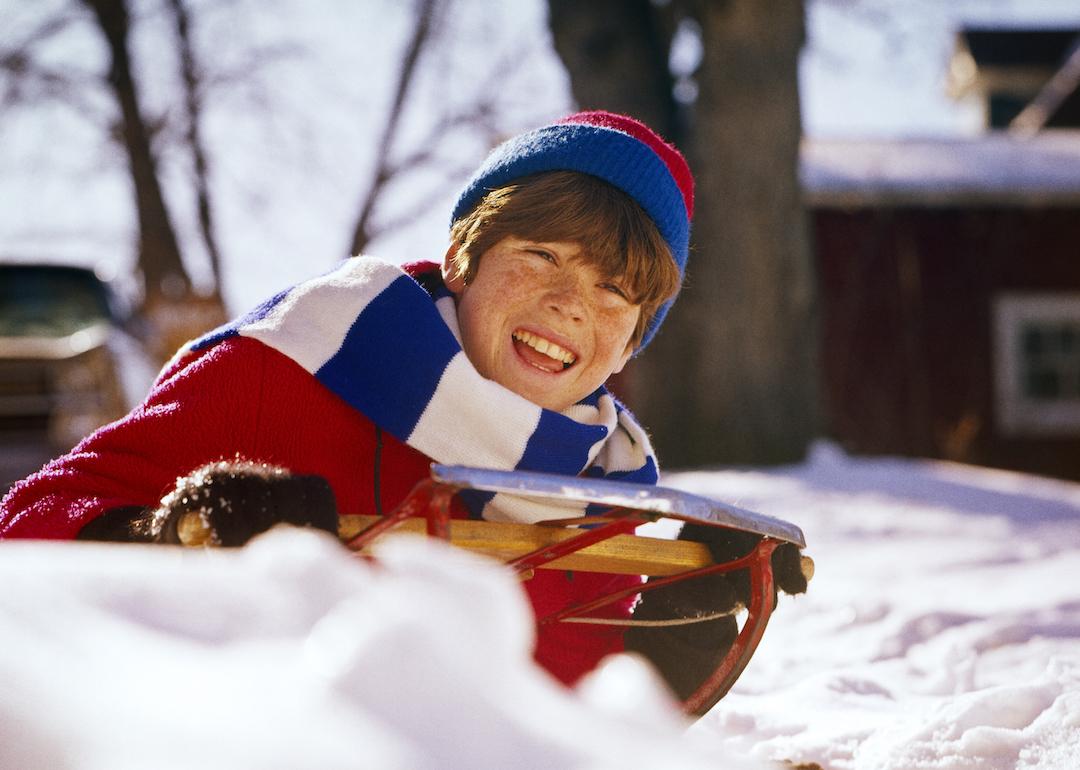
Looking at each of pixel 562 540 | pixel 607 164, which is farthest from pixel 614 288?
pixel 562 540

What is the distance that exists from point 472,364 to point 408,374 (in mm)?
145

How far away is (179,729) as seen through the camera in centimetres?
68

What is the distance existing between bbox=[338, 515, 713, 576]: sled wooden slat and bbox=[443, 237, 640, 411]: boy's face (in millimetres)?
404

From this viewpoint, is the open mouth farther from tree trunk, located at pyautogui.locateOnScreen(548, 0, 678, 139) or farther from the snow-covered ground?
tree trunk, located at pyautogui.locateOnScreen(548, 0, 678, 139)

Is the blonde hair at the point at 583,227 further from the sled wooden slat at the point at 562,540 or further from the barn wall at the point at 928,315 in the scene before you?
the barn wall at the point at 928,315

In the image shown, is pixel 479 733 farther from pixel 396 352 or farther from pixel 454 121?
pixel 454 121

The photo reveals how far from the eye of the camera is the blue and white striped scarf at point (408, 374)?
1.75 metres

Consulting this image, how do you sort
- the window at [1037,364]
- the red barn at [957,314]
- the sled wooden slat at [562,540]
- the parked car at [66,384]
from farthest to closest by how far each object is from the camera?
the window at [1037,364] → the red barn at [957,314] → the parked car at [66,384] → the sled wooden slat at [562,540]

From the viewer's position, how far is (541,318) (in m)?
1.89

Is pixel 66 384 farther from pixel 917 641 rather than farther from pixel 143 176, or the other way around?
pixel 143 176

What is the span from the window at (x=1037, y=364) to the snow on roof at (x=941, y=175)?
1.19m

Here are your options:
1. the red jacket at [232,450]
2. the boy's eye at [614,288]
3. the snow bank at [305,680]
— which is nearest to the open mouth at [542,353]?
the boy's eye at [614,288]

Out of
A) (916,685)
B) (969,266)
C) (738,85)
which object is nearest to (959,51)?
(969,266)

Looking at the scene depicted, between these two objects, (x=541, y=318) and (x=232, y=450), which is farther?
(x=541, y=318)
